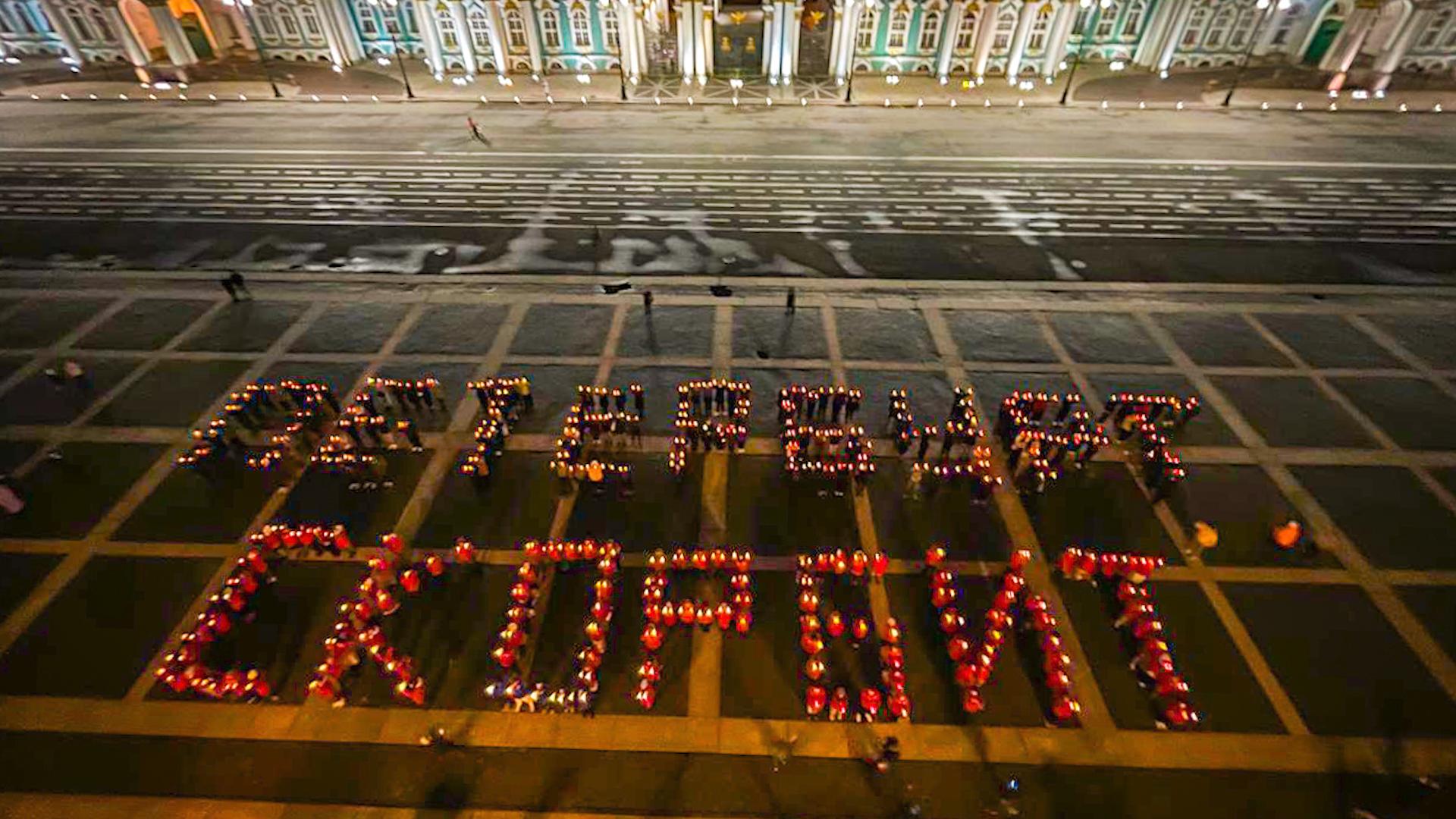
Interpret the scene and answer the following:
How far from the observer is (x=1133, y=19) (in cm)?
5334

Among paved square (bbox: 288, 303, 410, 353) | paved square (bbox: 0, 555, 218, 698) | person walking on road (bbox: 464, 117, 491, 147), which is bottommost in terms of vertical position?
paved square (bbox: 0, 555, 218, 698)

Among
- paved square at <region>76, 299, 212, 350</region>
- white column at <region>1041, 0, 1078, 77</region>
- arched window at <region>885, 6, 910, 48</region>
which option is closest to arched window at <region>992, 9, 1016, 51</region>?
white column at <region>1041, 0, 1078, 77</region>

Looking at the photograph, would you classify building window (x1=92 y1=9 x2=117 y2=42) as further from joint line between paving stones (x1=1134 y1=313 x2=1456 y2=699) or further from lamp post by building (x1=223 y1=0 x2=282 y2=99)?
joint line between paving stones (x1=1134 y1=313 x2=1456 y2=699)

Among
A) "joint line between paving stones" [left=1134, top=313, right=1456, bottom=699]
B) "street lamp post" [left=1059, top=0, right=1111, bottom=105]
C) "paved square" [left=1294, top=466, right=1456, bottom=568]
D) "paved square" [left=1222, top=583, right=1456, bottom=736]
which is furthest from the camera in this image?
"street lamp post" [left=1059, top=0, right=1111, bottom=105]

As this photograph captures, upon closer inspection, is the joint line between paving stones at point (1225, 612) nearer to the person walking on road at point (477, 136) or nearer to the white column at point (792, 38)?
the person walking on road at point (477, 136)

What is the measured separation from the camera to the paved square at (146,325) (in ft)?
72.9

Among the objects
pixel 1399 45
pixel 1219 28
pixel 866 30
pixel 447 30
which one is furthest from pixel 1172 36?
pixel 447 30

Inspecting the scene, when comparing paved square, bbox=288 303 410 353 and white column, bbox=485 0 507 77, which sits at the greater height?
→ white column, bbox=485 0 507 77

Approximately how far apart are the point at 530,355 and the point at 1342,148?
179ft

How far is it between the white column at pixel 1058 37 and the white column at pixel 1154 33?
6490mm

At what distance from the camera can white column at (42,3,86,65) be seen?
52594mm

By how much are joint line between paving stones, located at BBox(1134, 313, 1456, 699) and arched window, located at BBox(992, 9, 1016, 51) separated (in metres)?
43.8

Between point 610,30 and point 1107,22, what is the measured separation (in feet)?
144

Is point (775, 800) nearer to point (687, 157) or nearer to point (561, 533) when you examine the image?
point (561, 533)
